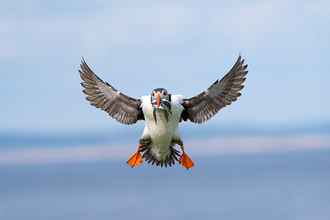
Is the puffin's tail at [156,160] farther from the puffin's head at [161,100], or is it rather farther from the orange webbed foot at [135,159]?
the puffin's head at [161,100]

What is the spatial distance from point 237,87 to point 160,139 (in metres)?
2.94

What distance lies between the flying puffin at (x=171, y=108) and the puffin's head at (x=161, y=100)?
232mm

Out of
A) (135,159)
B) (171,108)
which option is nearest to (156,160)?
(135,159)

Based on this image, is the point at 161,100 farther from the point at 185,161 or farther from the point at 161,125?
the point at 185,161

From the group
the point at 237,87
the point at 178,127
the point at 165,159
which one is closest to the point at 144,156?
the point at 165,159

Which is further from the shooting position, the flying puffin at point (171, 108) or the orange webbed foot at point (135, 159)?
the orange webbed foot at point (135, 159)

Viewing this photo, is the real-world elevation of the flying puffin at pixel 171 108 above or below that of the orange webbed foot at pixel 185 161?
above

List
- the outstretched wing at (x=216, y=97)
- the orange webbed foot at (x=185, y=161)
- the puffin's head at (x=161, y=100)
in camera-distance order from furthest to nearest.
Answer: the orange webbed foot at (x=185, y=161) < the outstretched wing at (x=216, y=97) < the puffin's head at (x=161, y=100)

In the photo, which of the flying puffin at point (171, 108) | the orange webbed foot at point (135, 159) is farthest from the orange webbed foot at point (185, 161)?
the orange webbed foot at point (135, 159)

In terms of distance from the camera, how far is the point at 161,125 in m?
12.0

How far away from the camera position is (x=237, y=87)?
12.7 metres

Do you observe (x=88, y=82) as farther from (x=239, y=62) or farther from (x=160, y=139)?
(x=239, y=62)

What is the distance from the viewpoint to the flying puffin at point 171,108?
12125 mm

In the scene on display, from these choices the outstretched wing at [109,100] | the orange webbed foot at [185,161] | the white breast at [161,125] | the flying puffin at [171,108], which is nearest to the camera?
the white breast at [161,125]
